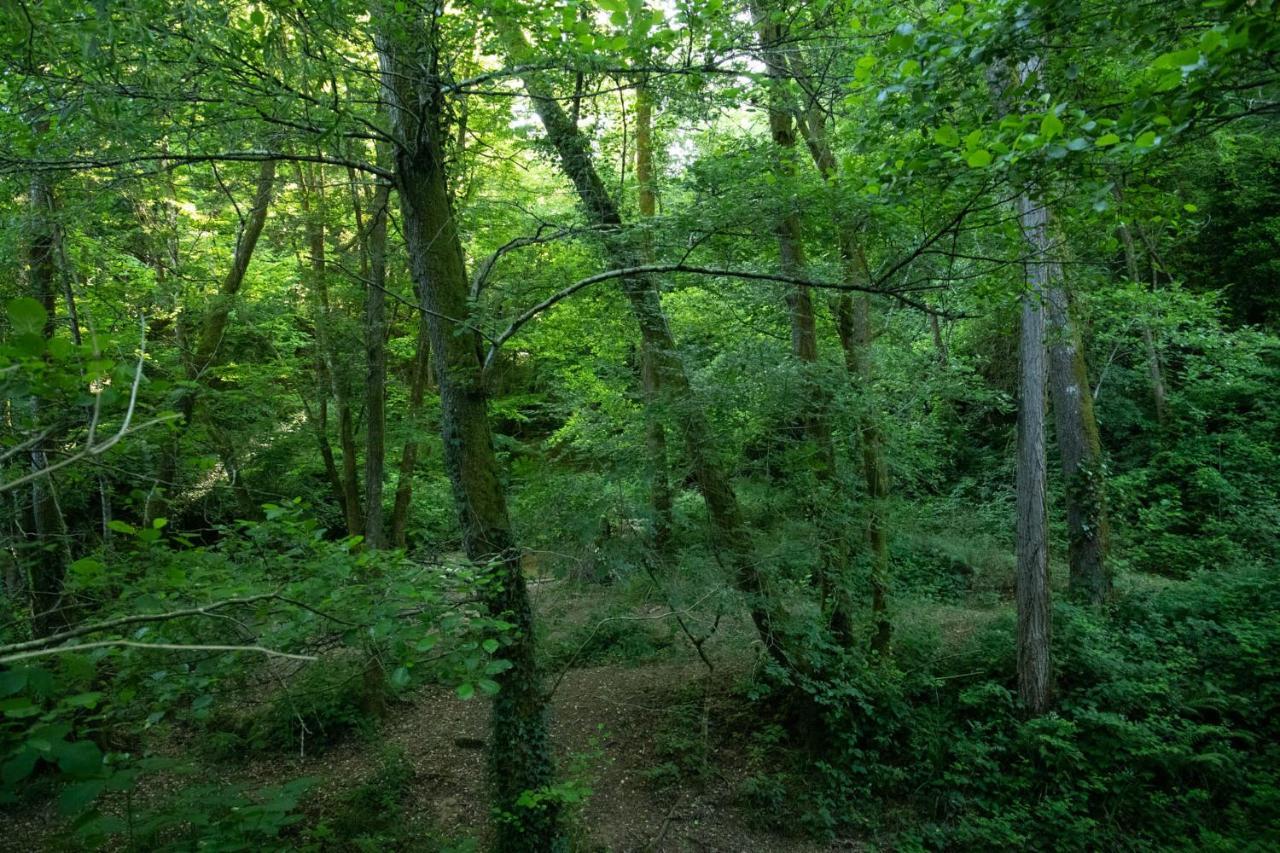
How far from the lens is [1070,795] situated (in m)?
5.73

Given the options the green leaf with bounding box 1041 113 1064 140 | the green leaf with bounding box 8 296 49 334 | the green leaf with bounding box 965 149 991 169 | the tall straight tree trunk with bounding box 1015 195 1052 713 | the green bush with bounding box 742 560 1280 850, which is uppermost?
the green leaf with bounding box 1041 113 1064 140

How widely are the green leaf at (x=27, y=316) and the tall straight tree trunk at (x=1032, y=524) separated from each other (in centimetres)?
713

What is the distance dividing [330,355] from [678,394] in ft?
13.4

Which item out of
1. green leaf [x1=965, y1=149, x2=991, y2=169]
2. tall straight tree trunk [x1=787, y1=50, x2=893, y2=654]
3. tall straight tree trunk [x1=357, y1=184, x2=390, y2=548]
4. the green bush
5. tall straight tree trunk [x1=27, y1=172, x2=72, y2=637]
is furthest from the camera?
tall straight tree trunk [x1=357, y1=184, x2=390, y2=548]

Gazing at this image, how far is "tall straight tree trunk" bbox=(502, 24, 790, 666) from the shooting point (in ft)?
18.7

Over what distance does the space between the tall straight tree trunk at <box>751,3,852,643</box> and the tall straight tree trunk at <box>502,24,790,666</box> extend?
683 millimetres

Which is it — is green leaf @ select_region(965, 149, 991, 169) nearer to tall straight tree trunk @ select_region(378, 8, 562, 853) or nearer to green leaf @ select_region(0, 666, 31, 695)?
tall straight tree trunk @ select_region(378, 8, 562, 853)

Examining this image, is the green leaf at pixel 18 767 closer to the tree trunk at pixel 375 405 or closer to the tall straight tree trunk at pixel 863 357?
the tree trunk at pixel 375 405

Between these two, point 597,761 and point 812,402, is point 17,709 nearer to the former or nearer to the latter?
point 812,402

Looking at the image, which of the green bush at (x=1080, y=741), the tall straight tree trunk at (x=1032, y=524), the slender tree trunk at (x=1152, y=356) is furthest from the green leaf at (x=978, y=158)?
the slender tree trunk at (x=1152, y=356)

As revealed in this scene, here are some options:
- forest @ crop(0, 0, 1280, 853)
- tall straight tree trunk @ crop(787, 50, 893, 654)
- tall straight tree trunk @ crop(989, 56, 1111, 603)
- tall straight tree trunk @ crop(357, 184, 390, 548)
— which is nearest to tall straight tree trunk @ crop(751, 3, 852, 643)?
forest @ crop(0, 0, 1280, 853)

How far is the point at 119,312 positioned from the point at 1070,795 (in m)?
9.71

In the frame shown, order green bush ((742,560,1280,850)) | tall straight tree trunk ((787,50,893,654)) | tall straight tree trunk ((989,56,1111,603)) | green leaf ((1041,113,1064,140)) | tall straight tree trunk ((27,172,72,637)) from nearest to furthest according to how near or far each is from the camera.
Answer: green leaf ((1041,113,1064,140)) < tall straight tree trunk ((27,172,72,637)) < green bush ((742,560,1280,850)) < tall straight tree trunk ((787,50,893,654)) < tall straight tree trunk ((989,56,1111,603))

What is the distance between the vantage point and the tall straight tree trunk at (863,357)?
20.9 ft
